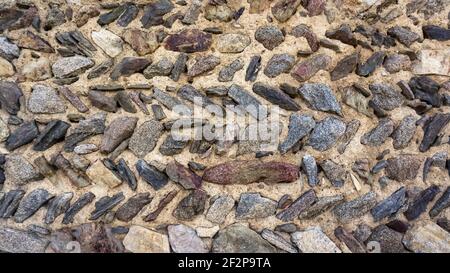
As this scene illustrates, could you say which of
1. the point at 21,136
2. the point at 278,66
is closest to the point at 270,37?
the point at 278,66

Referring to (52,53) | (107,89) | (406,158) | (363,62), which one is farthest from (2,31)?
(406,158)

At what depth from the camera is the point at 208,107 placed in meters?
3.64

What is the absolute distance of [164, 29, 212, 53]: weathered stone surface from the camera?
3785 millimetres

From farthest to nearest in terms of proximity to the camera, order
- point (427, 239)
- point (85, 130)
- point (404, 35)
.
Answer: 1. point (404, 35)
2. point (85, 130)
3. point (427, 239)

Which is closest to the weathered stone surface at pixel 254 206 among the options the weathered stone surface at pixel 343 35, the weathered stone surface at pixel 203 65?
the weathered stone surface at pixel 203 65

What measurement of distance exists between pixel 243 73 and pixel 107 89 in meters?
1.11

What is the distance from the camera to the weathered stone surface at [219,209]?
3309 mm

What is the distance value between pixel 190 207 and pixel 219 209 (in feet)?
0.70

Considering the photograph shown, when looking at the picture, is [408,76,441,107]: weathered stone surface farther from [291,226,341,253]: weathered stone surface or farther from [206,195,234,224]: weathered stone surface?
[206,195,234,224]: weathered stone surface

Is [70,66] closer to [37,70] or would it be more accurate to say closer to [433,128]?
[37,70]

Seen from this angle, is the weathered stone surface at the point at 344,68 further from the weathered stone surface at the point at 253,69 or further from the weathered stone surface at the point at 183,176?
the weathered stone surface at the point at 183,176

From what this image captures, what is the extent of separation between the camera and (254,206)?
3330mm

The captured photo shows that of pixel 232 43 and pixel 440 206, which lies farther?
pixel 232 43

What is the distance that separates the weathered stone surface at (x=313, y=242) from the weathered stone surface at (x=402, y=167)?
726 millimetres
